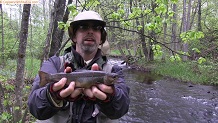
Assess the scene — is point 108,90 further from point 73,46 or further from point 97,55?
point 73,46

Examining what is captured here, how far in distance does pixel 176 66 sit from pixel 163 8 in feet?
52.6

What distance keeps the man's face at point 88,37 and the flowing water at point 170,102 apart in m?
7.25

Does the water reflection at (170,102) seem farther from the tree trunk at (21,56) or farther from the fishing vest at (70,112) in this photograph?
the fishing vest at (70,112)

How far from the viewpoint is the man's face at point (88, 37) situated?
253cm

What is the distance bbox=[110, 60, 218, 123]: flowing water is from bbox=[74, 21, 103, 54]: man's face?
7.25 m

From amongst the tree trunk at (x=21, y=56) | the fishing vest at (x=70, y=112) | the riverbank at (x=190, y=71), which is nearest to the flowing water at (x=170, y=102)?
the riverbank at (x=190, y=71)

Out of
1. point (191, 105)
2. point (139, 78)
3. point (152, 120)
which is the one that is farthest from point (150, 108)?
point (139, 78)

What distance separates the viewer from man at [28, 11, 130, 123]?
1.93 m

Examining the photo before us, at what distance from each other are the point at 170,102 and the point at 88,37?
33.6 feet

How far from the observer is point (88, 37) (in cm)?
254

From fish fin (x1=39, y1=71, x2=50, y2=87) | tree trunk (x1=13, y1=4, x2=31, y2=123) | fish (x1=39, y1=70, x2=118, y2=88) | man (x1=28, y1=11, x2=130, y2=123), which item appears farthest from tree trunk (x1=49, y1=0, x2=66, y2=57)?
fish (x1=39, y1=70, x2=118, y2=88)

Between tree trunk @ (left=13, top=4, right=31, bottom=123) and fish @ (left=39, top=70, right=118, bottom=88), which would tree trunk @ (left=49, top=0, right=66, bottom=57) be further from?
fish @ (left=39, top=70, right=118, bottom=88)

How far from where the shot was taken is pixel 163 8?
13.9 feet

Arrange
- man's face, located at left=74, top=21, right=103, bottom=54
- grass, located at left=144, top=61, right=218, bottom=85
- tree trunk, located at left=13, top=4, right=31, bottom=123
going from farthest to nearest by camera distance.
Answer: grass, located at left=144, top=61, right=218, bottom=85
tree trunk, located at left=13, top=4, right=31, bottom=123
man's face, located at left=74, top=21, right=103, bottom=54
